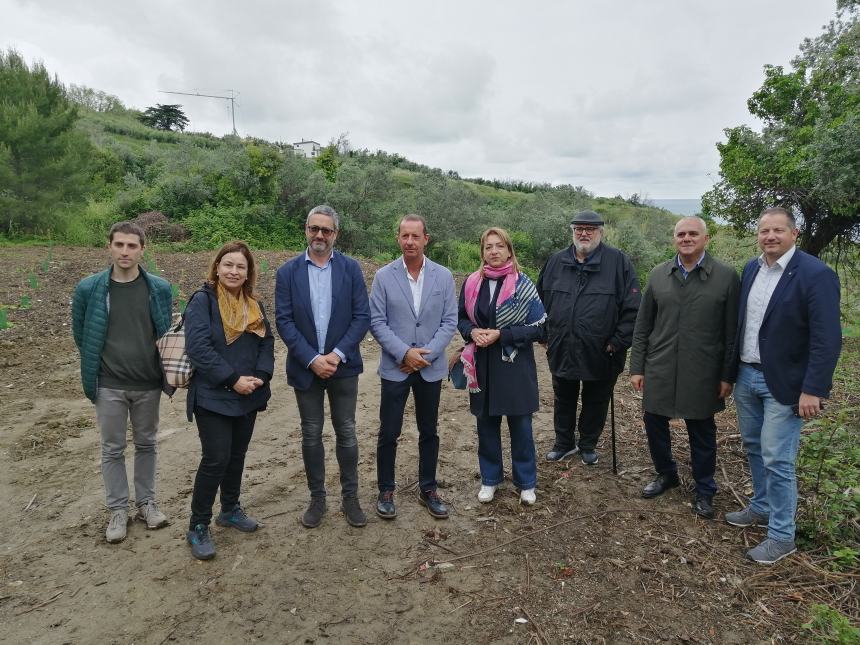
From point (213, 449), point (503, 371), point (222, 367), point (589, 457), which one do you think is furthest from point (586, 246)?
point (213, 449)

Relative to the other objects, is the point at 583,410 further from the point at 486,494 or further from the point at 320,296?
the point at 320,296

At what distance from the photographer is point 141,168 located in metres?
26.3

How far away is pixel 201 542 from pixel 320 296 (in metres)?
1.58

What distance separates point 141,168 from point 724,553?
2958cm

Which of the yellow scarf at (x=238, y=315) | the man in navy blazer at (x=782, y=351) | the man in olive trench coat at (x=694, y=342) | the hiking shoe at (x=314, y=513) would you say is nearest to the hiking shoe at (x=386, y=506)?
the hiking shoe at (x=314, y=513)

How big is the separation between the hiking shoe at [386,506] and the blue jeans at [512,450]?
690mm

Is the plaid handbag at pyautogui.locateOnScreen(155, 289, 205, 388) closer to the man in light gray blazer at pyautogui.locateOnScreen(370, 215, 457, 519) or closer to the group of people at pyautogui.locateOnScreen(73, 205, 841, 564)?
the group of people at pyautogui.locateOnScreen(73, 205, 841, 564)

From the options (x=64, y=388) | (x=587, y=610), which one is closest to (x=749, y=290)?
(x=587, y=610)

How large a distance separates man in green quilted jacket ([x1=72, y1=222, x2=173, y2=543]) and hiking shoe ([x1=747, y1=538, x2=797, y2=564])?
142 inches

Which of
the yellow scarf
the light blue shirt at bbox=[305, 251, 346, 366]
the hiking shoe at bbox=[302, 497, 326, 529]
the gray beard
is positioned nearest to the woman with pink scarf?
the gray beard

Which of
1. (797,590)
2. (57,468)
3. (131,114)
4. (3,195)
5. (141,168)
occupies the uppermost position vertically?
(131,114)

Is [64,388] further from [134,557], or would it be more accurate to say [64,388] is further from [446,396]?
[446,396]

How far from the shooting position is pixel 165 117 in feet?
185

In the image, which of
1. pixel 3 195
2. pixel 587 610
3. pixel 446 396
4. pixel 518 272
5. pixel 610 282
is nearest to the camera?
pixel 587 610
